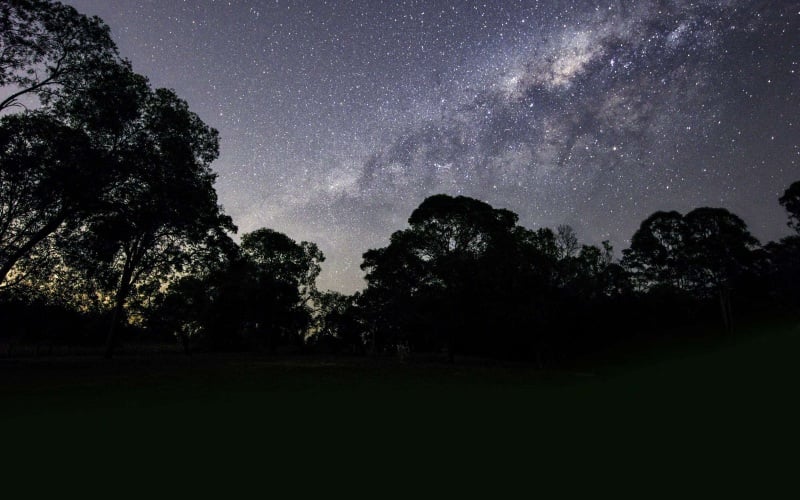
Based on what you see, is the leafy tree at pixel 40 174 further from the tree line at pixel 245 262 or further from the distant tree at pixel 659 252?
the distant tree at pixel 659 252

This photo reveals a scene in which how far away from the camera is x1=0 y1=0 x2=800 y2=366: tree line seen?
65.5 feet

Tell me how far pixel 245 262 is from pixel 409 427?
3699 centimetres

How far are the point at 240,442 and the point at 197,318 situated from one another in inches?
2100

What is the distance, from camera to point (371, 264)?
49.9 meters

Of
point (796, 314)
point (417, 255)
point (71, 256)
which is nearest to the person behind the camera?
point (71, 256)

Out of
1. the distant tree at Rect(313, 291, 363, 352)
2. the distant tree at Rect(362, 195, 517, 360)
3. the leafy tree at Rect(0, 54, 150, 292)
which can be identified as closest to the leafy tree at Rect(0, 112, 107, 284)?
the leafy tree at Rect(0, 54, 150, 292)

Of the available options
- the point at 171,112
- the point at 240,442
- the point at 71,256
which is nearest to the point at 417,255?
the point at 171,112

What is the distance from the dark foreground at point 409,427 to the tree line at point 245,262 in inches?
427

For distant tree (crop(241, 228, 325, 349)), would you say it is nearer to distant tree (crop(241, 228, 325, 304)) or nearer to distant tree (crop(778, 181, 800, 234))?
distant tree (crop(241, 228, 325, 304))

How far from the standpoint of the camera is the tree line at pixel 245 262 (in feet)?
65.5

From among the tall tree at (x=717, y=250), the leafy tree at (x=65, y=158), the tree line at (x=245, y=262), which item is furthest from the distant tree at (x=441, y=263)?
the tall tree at (x=717, y=250)

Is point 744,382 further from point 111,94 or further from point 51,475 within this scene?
point 111,94

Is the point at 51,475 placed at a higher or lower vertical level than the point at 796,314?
lower

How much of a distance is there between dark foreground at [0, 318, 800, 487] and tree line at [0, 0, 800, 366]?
427 inches
